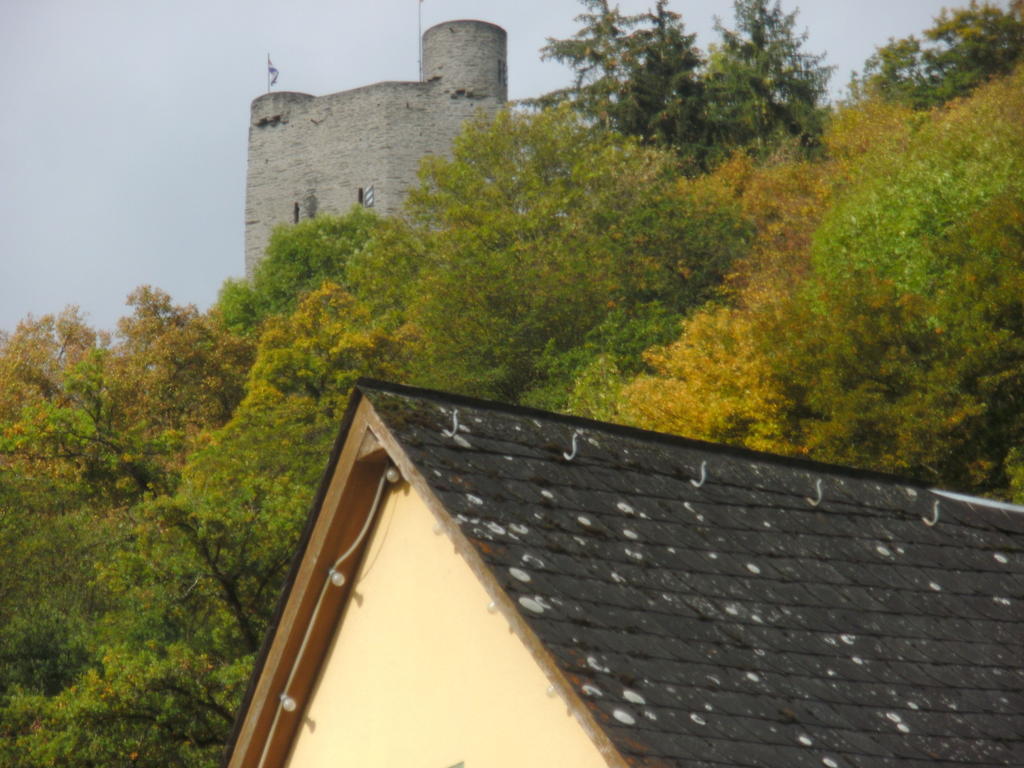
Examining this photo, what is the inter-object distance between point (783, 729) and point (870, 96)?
41213 millimetres

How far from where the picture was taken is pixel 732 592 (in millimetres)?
6172

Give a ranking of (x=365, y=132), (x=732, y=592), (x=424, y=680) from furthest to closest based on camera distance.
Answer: (x=365, y=132) < (x=424, y=680) < (x=732, y=592)

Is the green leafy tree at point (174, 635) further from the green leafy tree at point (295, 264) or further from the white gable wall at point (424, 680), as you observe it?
the green leafy tree at point (295, 264)

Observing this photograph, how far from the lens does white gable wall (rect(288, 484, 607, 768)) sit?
6.01 m

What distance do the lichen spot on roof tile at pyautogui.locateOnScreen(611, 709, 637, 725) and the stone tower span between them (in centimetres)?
6157

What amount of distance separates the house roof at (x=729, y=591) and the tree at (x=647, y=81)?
42407mm

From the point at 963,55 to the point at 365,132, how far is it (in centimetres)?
3184

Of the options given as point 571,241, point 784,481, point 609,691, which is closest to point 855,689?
point 609,691

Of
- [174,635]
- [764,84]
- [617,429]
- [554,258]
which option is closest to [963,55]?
[764,84]

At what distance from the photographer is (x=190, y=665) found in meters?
17.9

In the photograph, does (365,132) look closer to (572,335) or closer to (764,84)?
(764,84)

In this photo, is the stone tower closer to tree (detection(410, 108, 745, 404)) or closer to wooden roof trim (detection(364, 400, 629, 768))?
tree (detection(410, 108, 745, 404))

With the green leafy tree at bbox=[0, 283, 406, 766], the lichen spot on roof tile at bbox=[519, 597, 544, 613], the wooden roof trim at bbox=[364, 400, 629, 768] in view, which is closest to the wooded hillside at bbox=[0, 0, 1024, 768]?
the green leafy tree at bbox=[0, 283, 406, 766]

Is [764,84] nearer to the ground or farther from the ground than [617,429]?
farther from the ground
